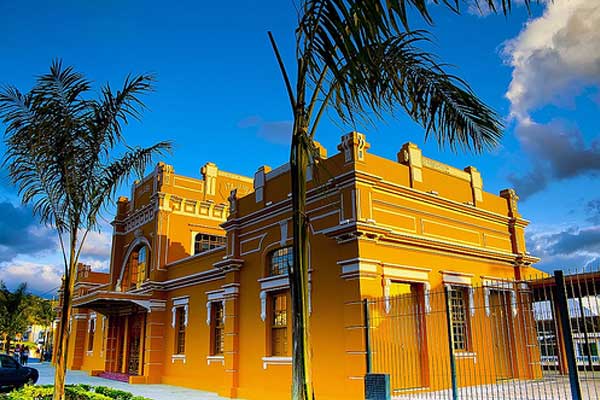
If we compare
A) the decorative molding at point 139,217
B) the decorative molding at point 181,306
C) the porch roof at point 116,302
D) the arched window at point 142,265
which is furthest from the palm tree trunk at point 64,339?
the arched window at point 142,265

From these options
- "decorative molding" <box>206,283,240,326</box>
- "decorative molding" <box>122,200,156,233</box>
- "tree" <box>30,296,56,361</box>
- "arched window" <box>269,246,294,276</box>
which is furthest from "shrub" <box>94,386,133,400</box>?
"tree" <box>30,296,56,361</box>

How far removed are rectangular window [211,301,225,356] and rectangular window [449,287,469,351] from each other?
7624mm

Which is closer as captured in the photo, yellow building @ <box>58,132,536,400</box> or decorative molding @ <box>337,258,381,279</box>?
decorative molding @ <box>337,258,381,279</box>

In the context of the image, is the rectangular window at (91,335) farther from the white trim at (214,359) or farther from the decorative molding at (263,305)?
the decorative molding at (263,305)

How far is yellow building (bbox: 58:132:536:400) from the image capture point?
12.0m

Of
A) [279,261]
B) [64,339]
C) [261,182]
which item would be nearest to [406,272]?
[279,261]

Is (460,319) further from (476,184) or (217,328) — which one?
(217,328)

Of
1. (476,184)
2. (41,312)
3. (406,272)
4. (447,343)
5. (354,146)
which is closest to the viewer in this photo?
(354,146)

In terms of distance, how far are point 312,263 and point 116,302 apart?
40.6 ft

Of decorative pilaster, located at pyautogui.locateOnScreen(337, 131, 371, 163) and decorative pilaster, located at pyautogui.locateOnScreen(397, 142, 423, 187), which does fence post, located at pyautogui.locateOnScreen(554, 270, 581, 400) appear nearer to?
decorative pilaster, located at pyautogui.locateOnScreen(337, 131, 371, 163)

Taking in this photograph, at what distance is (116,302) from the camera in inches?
872

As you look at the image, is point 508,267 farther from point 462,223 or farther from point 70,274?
point 70,274

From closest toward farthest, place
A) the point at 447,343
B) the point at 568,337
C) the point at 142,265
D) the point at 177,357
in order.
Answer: the point at 568,337, the point at 447,343, the point at 177,357, the point at 142,265

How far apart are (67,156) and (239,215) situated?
23.0 ft
